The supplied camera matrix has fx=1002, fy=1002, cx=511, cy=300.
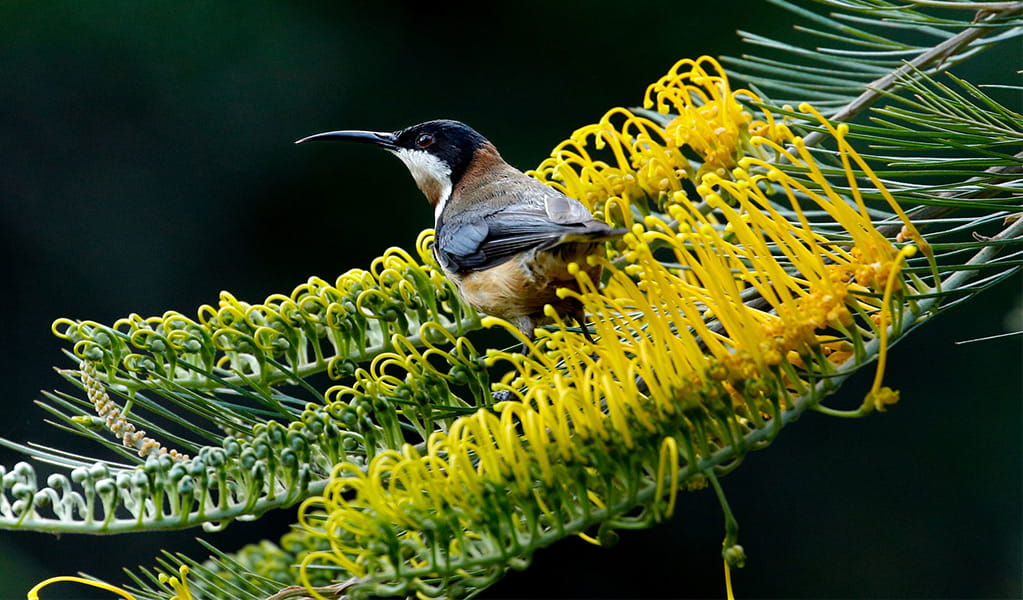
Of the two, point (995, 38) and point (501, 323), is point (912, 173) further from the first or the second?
point (501, 323)

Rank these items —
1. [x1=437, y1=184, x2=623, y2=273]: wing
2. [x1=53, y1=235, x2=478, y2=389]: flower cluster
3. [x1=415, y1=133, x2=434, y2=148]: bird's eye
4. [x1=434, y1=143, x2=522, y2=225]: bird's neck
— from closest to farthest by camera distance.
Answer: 1. [x1=53, y1=235, x2=478, y2=389]: flower cluster
2. [x1=437, y1=184, x2=623, y2=273]: wing
3. [x1=434, y1=143, x2=522, y2=225]: bird's neck
4. [x1=415, y1=133, x2=434, y2=148]: bird's eye

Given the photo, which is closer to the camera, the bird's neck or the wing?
the wing

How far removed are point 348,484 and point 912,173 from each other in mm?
659

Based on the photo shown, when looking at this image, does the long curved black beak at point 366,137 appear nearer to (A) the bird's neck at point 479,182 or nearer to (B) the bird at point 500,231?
(B) the bird at point 500,231

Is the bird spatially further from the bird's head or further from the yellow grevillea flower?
the yellow grevillea flower

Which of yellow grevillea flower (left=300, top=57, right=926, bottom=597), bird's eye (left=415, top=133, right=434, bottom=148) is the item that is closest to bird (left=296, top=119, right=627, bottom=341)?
bird's eye (left=415, top=133, right=434, bottom=148)

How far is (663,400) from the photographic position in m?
0.93

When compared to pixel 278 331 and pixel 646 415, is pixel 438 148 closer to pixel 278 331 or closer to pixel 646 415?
pixel 278 331

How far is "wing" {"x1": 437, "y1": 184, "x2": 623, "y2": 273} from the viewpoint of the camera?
4.43 ft

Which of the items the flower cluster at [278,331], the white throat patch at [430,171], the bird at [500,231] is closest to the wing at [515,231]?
the bird at [500,231]

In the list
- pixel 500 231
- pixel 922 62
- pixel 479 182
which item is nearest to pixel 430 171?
pixel 479 182

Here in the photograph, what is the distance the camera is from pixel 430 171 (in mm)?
2146

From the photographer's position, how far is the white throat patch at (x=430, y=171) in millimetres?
2133

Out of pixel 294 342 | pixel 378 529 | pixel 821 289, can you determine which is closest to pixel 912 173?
pixel 821 289
